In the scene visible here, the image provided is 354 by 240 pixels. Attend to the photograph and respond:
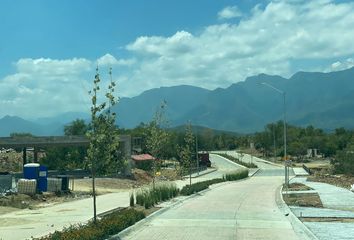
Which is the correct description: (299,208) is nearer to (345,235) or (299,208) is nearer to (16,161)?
(345,235)

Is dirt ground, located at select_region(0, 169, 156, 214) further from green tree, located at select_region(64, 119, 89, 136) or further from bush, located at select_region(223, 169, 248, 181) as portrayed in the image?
green tree, located at select_region(64, 119, 89, 136)

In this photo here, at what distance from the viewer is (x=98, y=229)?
1606 cm

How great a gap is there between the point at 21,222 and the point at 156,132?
10.7 metres

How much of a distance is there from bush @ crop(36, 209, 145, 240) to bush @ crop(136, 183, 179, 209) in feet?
19.6

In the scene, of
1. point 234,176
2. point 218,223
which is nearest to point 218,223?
point 218,223

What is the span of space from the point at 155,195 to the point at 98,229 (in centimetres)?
1249

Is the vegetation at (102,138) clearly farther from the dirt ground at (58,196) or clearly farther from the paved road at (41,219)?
the dirt ground at (58,196)

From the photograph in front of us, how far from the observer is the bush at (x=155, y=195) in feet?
87.0

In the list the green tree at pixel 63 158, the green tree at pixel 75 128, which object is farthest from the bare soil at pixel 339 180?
the green tree at pixel 75 128

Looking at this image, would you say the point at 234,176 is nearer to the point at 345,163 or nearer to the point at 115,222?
the point at 345,163

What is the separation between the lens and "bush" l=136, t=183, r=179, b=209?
2651cm

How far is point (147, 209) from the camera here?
25469 mm

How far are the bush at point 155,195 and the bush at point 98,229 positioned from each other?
19.6ft

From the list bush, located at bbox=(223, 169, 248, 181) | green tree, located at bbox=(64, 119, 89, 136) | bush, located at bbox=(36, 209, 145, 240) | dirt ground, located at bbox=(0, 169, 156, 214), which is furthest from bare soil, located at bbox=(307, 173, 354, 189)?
green tree, located at bbox=(64, 119, 89, 136)
